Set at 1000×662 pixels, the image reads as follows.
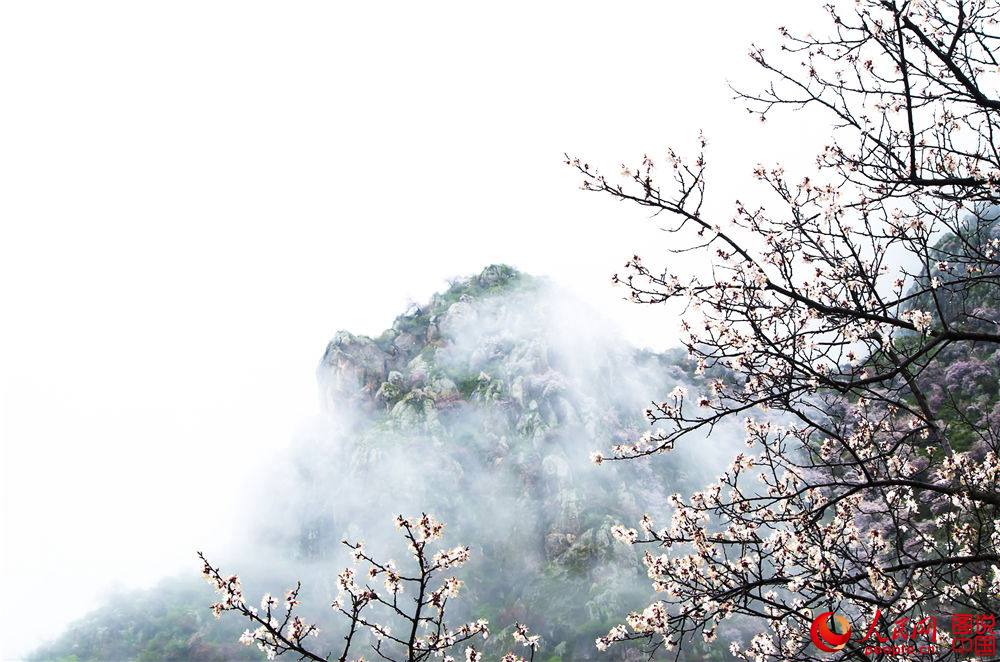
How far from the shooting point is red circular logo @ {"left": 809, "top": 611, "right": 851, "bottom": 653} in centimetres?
492

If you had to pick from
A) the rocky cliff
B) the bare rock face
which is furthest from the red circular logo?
the rocky cliff

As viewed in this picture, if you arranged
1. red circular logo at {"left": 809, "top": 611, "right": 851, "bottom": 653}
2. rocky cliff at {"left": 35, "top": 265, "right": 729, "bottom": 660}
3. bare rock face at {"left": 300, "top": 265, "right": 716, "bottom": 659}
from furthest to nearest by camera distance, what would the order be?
rocky cliff at {"left": 35, "top": 265, "right": 729, "bottom": 660}
bare rock face at {"left": 300, "top": 265, "right": 716, "bottom": 659}
red circular logo at {"left": 809, "top": 611, "right": 851, "bottom": 653}

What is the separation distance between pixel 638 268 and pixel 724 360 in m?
1.19

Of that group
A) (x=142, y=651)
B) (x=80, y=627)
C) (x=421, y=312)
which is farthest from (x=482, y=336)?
(x=80, y=627)

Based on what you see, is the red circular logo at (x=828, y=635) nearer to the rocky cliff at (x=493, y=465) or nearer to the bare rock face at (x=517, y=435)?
Answer: the bare rock face at (x=517, y=435)

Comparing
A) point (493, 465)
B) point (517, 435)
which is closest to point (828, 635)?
point (493, 465)

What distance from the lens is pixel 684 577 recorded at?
5.99 m

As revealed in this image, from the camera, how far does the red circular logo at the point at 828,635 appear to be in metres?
4.92

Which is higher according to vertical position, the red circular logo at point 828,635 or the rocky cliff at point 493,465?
the rocky cliff at point 493,465

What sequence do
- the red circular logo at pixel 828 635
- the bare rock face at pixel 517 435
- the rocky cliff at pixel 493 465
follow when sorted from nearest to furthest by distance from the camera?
1. the red circular logo at pixel 828 635
2. the bare rock face at pixel 517 435
3. the rocky cliff at pixel 493 465

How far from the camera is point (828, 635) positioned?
5141 millimetres

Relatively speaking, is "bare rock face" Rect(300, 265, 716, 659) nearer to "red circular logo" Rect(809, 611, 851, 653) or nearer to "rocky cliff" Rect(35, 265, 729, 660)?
"rocky cliff" Rect(35, 265, 729, 660)

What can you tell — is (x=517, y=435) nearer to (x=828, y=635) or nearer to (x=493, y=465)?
(x=493, y=465)

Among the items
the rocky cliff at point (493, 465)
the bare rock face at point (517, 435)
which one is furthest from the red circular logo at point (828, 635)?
the rocky cliff at point (493, 465)
